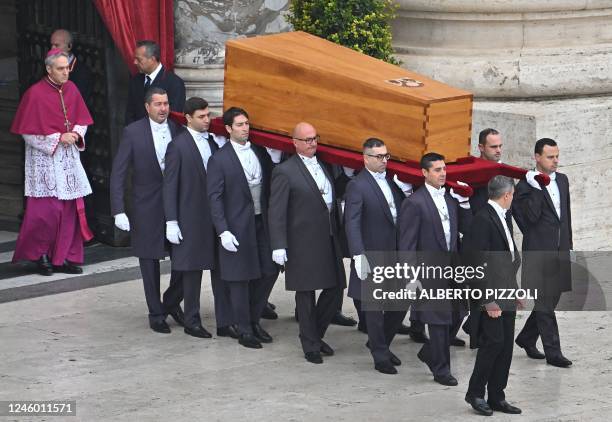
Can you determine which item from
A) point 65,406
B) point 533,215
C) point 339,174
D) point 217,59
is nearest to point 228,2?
point 217,59

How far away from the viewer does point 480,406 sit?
30.6ft

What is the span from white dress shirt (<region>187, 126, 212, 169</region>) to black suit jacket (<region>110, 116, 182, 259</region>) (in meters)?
0.32

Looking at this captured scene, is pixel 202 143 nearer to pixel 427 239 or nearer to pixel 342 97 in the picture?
pixel 342 97

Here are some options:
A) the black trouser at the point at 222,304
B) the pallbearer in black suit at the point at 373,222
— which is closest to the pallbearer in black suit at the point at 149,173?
the black trouser at the point at 222,304

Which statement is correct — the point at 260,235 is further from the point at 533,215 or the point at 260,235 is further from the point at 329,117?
the point at 533,215

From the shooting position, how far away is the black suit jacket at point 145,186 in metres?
11.0

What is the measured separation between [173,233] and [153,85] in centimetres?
156

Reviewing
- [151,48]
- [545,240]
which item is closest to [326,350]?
[545,240]

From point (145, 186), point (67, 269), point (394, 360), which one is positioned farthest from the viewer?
point (67, 269)

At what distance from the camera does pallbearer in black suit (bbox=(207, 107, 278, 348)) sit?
34.9ft

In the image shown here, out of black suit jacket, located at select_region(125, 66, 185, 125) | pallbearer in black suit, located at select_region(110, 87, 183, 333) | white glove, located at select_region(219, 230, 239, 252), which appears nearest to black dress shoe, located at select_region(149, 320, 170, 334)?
pallbearer in black suit, located at select_region(110, 87, 183, 333)

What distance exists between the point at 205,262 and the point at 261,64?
4.27 ft

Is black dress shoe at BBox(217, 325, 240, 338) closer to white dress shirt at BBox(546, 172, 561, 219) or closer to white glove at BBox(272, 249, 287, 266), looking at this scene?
white glove at BBox(272, 249, 287, 266)

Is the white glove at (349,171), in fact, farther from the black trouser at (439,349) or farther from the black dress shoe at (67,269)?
the black dress shoe at (67,269)
